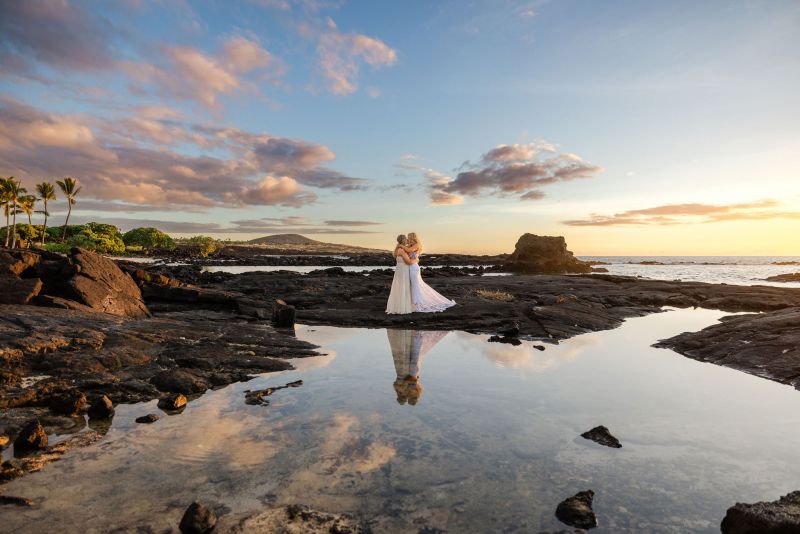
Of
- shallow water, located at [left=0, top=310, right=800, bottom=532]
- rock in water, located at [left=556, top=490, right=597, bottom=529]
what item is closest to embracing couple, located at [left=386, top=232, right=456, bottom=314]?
shallow water, located at [left=0, top=310, right=800, bottom=532]

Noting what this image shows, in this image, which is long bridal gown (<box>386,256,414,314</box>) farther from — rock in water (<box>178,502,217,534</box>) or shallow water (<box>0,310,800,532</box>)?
rock in water (<box>178,502,217,534</box>)

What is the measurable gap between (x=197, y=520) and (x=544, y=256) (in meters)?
90.1

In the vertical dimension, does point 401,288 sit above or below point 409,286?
below

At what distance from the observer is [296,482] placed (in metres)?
5.67

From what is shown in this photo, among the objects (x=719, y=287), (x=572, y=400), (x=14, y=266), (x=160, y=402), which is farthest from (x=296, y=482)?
(x=719, y=287)

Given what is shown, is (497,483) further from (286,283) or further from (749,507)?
(286,283)

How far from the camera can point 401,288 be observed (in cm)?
2156

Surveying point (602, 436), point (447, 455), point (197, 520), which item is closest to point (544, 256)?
point (602, 436)

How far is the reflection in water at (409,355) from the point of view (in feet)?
31.7

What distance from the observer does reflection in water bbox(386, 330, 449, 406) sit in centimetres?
966

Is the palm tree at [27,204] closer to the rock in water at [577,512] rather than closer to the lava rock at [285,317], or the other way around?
the lava rock at [285,317]

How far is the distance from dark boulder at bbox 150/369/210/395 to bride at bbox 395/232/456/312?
12.5 meters

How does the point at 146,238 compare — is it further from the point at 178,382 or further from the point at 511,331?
the point at 178,382

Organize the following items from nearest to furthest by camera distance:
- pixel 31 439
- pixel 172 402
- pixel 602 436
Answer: pixel 31 439
pixel 602 436
pixel 172 402
